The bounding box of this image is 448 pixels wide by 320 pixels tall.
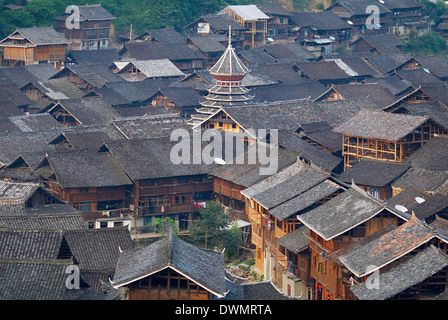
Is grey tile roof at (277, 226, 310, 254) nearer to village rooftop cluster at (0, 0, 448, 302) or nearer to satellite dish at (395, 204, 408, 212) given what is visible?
village rooftop cluster at (0, 0, 448, 302)

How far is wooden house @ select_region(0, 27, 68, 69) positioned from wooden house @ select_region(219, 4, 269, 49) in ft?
72.7

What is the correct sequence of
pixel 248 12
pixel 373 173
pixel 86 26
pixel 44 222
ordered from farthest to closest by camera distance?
pixel 248 12 < pixel 86 26 < pixel 373 173 < pixel 44 222

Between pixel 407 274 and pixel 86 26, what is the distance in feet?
231

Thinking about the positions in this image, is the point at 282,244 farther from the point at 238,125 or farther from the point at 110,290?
the point at 238,125

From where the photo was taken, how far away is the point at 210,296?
3241cm

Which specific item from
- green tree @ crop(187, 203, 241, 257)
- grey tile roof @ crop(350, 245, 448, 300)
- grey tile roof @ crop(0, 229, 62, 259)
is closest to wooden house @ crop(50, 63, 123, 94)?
green tree @ crop(187, 203, 241, 257)

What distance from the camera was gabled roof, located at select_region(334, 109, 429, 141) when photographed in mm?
54219

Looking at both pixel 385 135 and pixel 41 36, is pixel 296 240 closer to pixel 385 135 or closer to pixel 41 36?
pixel 385 135

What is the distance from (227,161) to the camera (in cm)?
5869

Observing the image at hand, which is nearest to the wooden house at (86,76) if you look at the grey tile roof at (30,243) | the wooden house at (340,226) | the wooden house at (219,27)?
the wooden house at (219,27)

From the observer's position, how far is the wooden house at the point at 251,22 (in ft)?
340

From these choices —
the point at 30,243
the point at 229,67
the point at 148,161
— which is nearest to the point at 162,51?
the point at 229,67

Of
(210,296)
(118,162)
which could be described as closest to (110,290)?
(210,296)

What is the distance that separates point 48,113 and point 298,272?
34818 mm
